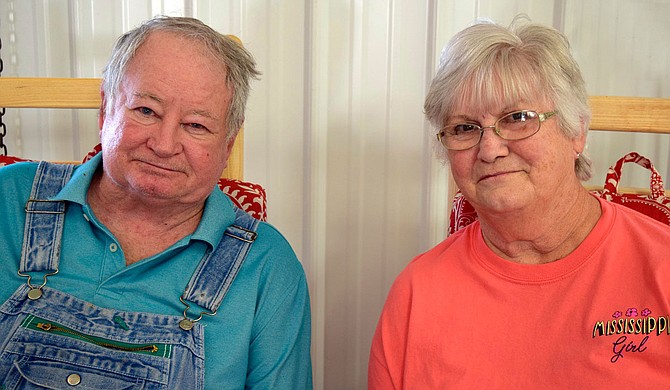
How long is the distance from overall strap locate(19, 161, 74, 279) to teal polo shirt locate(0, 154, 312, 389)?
0.02 meters

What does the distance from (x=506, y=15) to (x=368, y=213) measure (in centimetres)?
74

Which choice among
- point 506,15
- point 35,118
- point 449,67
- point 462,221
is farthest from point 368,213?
point 35,118

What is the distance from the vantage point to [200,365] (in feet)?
4.68

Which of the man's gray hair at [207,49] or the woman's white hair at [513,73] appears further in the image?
the man's gray hair at [207,49]

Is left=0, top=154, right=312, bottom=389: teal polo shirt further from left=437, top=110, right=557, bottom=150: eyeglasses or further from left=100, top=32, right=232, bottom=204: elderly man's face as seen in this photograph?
left=437, top=110, right=557, bottom=150: eyeglasses

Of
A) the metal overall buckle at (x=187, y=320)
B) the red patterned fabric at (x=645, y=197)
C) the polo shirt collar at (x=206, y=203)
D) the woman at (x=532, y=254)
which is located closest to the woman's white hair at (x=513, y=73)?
the woman at (x=532, y=254)

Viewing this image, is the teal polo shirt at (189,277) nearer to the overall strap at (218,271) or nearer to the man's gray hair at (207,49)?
the overall strap at (218,271)

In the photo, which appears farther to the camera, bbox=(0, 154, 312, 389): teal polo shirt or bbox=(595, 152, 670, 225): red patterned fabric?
bbox=(595, 152, 670, 225): red patterned fabric

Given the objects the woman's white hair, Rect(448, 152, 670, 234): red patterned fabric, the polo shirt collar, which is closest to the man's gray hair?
the polo shirt collar

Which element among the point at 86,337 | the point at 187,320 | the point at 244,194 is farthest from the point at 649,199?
the point at 86,337

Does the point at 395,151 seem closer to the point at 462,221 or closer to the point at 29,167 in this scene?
the point at 462,221

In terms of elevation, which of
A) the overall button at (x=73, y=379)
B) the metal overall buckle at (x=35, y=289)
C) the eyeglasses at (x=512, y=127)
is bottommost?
the overall button at (x=73, y=379)

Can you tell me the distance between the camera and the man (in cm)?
140

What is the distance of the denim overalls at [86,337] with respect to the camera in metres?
1.38
